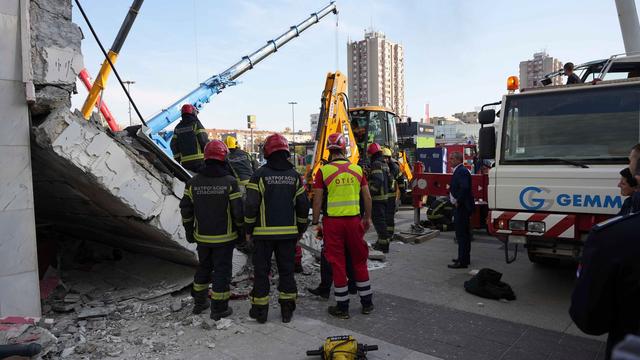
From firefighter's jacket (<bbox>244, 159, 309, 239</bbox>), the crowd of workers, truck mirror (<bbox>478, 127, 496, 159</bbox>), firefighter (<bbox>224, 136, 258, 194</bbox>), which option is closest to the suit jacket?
truck mirror (<bbox>478, 127, 496, 159</bbox>)

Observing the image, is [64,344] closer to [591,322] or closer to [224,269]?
[224,269]

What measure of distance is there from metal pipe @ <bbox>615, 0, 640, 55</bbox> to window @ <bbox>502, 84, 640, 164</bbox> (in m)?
2.97

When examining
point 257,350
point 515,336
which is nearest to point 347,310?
point 257,350

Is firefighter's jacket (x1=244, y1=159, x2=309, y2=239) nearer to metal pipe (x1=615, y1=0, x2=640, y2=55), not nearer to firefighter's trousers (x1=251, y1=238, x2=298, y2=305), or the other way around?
firefighter's trousers (x1=251, y1=238, x2=298, y2=305)

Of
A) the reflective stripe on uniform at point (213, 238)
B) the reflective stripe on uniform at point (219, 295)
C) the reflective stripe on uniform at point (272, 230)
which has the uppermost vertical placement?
the reflective stripe on uniform at point (272, 230)

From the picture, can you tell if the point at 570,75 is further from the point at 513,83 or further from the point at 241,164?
the point at 241,164

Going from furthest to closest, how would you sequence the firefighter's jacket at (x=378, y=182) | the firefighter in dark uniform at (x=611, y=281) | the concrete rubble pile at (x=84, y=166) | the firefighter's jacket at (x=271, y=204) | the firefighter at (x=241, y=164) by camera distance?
the firefighter's jacket at (x=378, y=182), the firefighter at (x=241, y=164), the firefighter's jacket at (x=271, y=204), the concrete rubble pile at (x=84, y=166), the firefighter in dark uniform at (x=611, y=281)

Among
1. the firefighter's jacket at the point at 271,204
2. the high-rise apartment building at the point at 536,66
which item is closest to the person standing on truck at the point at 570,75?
the firefighter's jacket at the point at 271,204

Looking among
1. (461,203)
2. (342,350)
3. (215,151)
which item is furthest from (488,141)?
(215,151)

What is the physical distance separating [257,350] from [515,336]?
2414 millimetres

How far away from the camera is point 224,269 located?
436 centimetres

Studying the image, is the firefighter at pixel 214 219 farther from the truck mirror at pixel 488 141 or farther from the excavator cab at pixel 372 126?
the excavator cab at pixel 372 126

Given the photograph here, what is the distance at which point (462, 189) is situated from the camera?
6.02m

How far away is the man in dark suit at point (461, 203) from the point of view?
603 cm
